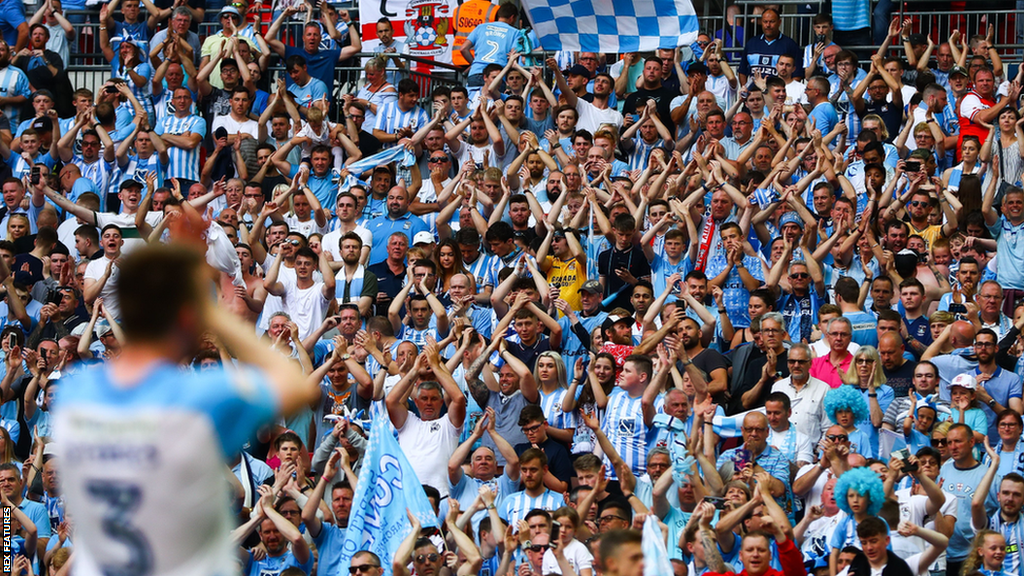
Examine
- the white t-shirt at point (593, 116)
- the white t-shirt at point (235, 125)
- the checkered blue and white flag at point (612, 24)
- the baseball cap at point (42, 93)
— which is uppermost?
the checkered blue and white flag at point (612, 24)

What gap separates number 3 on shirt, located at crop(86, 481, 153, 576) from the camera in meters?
3.85

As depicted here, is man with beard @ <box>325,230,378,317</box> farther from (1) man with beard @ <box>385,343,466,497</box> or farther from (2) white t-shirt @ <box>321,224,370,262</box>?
(1) man with beard @ <box>385,343,466,497</box>

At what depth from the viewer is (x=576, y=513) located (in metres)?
10.4

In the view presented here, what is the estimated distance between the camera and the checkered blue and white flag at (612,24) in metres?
16.8

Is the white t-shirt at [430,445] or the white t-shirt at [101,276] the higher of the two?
the white t-shirt at [101,276]

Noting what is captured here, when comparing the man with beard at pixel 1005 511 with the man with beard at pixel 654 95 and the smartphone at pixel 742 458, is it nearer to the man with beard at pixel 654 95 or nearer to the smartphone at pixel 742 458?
the smartphone at pixel 742 458

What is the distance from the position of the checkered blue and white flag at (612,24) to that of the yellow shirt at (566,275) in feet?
12.6

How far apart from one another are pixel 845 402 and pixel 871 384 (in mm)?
536

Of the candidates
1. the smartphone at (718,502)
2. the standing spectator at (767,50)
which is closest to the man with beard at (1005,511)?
the smartphone at (718,502)

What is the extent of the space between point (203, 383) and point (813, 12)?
17467mm

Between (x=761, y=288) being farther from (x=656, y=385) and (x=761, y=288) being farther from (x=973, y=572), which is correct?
(x=973, y=572)

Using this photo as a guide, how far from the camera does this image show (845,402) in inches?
438

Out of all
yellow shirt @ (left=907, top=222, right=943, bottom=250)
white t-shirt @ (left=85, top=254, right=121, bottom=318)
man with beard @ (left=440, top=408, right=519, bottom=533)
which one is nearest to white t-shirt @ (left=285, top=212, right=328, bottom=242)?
white t-shirt @ (left=85, top=254, right=121, bottom=318)

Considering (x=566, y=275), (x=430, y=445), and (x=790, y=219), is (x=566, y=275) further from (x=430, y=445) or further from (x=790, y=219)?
(x=430, y=445)
